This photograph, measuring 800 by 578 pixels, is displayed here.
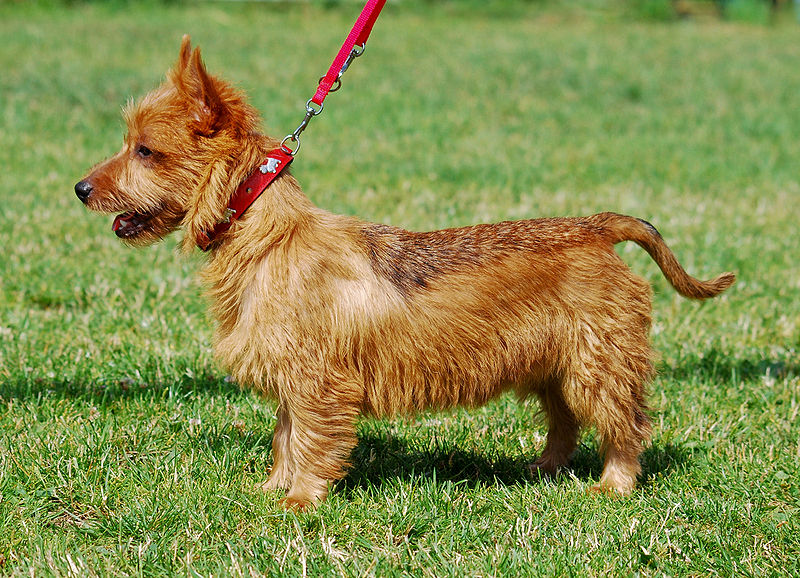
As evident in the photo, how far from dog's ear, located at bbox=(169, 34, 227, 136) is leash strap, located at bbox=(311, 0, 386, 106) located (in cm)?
42

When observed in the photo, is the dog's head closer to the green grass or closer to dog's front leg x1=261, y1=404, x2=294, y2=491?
the green grass

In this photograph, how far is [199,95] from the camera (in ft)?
11.7

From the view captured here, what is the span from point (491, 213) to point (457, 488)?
4.81 metres

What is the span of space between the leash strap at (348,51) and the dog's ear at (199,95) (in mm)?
417

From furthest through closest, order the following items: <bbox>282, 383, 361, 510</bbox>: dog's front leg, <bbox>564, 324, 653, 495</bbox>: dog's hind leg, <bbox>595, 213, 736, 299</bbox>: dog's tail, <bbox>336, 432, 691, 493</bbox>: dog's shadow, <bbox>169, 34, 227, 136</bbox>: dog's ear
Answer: <bbox>336, 432, 691, 493</bbox>: dog's shadow < <bbox>595, 213, 736, 299</bbox>: dog's tail < <bbox>564, 324, 653, 495</bbox>: dog's hind leg < <bbox>282, 383, 361, 510</bbox>: dog's front leg < <bbox>169, 34, 227, 136</bbox>: dog's ear

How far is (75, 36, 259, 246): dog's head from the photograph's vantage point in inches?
141

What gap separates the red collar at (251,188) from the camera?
3.62m

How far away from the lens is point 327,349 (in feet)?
12.1

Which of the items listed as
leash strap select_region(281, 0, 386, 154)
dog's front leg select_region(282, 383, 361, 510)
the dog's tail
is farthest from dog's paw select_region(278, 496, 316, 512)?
the dog's tail

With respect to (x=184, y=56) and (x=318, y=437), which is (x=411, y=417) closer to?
(x=318, y=437)

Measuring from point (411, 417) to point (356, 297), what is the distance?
0.70 m

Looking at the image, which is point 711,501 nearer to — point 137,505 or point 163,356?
point 137,505

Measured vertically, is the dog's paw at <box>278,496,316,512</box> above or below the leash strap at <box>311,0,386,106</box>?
below

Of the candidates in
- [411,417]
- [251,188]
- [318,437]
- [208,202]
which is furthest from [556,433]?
[208,202]
